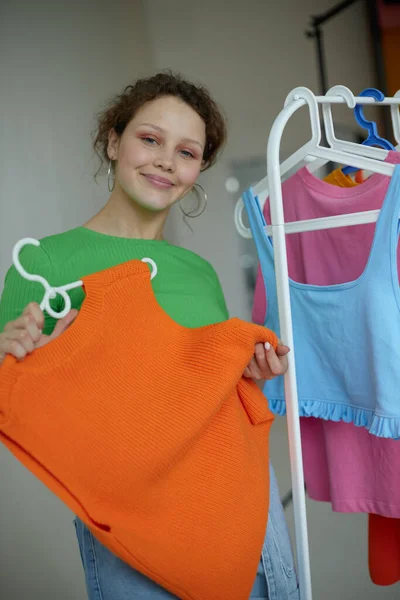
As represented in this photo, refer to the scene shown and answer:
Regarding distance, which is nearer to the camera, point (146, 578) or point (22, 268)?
point (22, 268)

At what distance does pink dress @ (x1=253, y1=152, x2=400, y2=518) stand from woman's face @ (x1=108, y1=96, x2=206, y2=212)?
0.77 feet

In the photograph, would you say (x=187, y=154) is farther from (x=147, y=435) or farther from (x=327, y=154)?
(x=147, y=435)

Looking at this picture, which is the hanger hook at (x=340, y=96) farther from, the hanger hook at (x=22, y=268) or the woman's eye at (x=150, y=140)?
the hanger hook at (x=22, y=268)

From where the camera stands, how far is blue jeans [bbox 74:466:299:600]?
0.96m

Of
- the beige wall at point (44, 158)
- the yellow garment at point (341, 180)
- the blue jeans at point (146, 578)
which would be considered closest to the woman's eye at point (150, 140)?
the yellow garment at point (341, 180)

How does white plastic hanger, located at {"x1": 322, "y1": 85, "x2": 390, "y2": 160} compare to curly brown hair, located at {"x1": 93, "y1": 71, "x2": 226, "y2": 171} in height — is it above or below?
below

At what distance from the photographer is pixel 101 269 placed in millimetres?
1130

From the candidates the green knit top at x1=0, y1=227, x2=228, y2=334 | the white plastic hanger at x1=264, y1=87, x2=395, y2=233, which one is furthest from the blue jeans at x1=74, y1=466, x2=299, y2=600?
the white plastic hanger at x1=264, y1=87, x2=395, y2=233

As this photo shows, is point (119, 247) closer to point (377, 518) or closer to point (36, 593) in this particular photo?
point (377, 518)

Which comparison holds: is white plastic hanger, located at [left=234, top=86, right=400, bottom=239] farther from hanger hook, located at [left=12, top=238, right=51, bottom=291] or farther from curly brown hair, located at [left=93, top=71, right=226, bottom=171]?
hanger hook, located at [left=12, top=238, right=51, bottom=291]

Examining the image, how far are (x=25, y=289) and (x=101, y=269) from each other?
14cm

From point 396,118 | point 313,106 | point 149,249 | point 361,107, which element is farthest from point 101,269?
point 396,118

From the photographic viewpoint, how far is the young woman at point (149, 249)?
104 cm

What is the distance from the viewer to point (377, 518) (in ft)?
4.53
